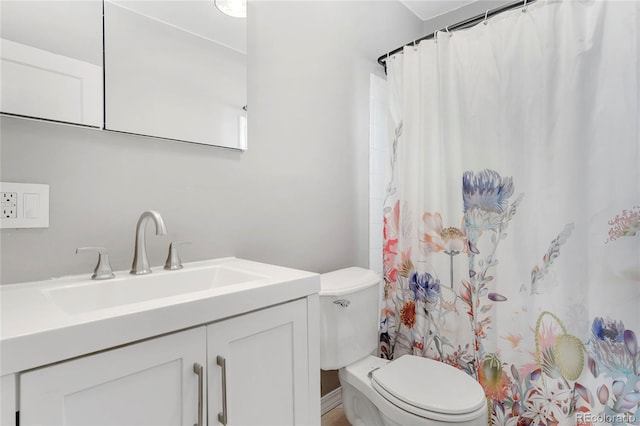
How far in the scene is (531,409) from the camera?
4.50ft

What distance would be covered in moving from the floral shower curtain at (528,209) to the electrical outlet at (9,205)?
1.57 metres

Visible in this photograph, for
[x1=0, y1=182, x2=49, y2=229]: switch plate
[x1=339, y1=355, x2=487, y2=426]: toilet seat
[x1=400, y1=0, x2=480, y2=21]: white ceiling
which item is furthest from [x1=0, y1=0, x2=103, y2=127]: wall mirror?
[x1=400, y1=0, x2=480, y2=21]: white ceiling

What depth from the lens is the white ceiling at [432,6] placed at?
84.0 inches

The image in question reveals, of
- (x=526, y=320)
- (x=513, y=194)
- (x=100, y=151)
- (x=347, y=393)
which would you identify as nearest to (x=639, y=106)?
(x=513, y=194)

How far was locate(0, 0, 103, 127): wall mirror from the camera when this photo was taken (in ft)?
2.78

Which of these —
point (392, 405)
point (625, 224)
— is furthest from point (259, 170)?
point (625, 224)

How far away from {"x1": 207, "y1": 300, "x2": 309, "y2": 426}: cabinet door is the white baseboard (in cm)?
80

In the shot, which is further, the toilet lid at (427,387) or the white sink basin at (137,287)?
the toilet lid at (427,387)

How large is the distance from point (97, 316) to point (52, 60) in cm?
77

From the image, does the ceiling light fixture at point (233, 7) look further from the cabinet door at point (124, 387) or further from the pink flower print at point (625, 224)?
the pink flower print at point (625, 224)

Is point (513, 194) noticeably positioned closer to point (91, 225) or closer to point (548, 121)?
point (548, 121)

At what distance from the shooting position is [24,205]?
→ 87cm

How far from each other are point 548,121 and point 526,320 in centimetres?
84

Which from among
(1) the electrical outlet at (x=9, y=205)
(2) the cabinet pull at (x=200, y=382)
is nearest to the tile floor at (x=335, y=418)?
(2) the cabinet pull at (x=200, y=382)
